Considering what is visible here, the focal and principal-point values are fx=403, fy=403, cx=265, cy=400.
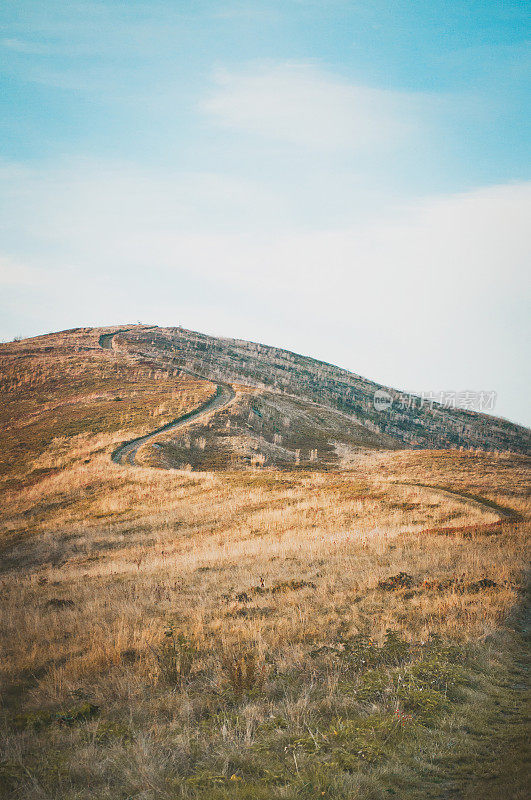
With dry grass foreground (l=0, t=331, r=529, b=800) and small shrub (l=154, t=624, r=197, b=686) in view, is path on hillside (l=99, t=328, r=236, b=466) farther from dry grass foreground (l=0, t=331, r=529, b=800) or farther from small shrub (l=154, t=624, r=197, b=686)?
small shrub (l=154, t=624, r=197, b=686)

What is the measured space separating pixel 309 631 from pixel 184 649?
242cm

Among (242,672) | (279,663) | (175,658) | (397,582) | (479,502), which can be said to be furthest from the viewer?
(479,502)

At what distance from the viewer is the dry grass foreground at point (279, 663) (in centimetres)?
431

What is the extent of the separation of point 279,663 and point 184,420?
48048mm

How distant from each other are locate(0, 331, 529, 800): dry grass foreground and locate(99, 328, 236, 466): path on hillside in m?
20.7

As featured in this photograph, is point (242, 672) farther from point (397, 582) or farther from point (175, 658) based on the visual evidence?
point (397, 582)

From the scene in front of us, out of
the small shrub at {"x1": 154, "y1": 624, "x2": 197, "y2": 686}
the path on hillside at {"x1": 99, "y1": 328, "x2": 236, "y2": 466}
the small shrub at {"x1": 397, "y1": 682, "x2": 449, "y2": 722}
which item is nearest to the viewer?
the small shrub at {"x1": 397, "y1": 682, "x2": 449, "y2": 722}

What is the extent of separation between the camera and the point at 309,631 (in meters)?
7.96

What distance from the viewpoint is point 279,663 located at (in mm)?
6758

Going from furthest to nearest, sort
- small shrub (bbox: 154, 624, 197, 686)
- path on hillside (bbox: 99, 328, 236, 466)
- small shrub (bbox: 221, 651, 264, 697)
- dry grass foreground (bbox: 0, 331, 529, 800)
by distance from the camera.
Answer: path on hillside (bbox: 99, 328, 236, 466), small shrub (bbox: 154, 624, 197, 686), small shrub (bbox: 221, 651, 264, 697), dry grass foreground (bbox: 0, 331, 529, 800)

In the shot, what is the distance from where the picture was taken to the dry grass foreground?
431 centimetres

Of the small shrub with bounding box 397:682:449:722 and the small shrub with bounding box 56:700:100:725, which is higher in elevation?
the small shrub with bounding box 397:682:449:722

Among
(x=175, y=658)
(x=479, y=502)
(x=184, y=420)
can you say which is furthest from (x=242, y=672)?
(x=184, y=420)

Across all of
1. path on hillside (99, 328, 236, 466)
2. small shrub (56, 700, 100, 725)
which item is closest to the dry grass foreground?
small shrub (56, 700, 100, 725)
